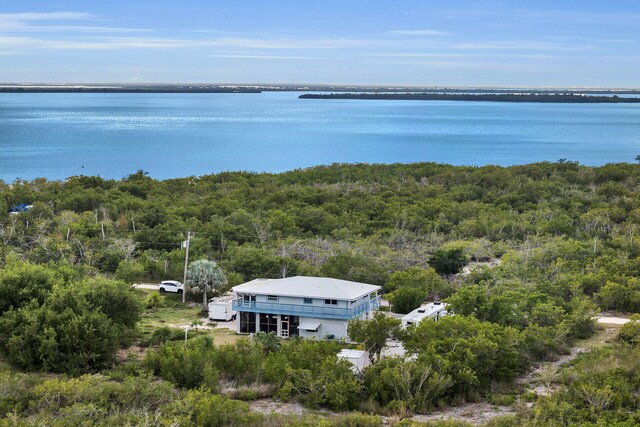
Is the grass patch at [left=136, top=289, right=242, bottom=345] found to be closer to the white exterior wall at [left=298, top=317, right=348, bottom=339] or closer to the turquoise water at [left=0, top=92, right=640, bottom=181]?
the white exterior wall at [left=298, top=317, right=348, bottom=339]

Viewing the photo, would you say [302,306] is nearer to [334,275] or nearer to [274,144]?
[334,275]

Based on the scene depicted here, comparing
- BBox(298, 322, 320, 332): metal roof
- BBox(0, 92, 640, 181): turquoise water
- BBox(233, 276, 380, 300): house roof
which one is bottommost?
BBox(0, 92, 640, 181): turquoise water

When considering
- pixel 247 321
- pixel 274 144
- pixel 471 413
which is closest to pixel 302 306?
pixel 247 321

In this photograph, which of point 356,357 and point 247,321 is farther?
point 247,321

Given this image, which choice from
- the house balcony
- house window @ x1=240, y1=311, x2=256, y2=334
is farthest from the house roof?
house window @ x1=240, y1=311, x2=256, y2=334

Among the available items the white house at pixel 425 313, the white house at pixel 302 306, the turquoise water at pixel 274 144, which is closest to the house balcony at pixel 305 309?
the white house at pixel 302 306

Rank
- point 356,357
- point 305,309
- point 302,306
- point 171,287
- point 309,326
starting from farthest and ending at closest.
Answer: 1. point 171,287
2. point 302,306
3. point 305,309
4. point 309,326
5. point 356,357

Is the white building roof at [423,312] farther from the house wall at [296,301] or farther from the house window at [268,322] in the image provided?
the house window at [268,322]
